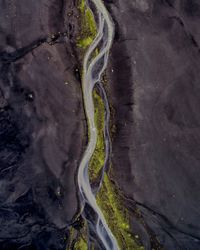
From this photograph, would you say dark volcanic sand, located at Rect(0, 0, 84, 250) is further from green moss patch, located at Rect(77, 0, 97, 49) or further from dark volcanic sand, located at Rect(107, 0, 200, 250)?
dark volcanic sand, located at Rect(107, 0, 200, 250)

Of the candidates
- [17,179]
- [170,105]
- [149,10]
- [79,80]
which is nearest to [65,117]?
[79,80]

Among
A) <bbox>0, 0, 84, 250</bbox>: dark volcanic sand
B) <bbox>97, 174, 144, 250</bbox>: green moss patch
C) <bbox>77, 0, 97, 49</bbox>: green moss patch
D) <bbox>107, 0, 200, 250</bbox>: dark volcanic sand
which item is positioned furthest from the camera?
<bbox>97, 174, 144, 250</bbox>: green moss patch

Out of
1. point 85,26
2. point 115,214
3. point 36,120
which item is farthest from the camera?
point 115,214

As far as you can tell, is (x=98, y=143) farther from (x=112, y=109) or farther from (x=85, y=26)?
(x=85, y=26)

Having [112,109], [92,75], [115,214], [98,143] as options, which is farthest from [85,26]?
[115,214]

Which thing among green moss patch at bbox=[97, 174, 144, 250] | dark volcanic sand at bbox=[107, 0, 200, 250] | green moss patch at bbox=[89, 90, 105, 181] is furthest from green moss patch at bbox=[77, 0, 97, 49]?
green moss patch at bbox=[97, 174, 144, 250]

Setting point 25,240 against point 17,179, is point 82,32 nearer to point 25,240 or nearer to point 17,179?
point 17,179
